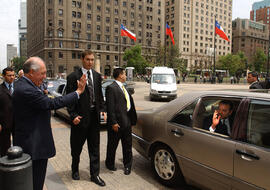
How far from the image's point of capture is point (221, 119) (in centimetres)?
327

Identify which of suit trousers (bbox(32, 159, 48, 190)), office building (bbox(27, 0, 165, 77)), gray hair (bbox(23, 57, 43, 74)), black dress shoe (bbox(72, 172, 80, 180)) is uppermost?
office building (bbox(27, 0, 165, 77))

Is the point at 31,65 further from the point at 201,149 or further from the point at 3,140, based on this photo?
the point at 201,149

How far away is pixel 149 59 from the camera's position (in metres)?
65.6

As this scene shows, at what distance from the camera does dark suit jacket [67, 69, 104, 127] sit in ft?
11.6

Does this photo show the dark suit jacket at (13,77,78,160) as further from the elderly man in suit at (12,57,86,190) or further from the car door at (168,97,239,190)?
the car door at (168,97,239,190)

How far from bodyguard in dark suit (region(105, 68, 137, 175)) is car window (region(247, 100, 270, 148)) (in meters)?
1.96

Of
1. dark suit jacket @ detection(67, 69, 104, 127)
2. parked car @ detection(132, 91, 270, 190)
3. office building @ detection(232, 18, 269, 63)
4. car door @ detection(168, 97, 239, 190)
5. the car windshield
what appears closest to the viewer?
parked car @ detection(132, 91, 270, 190)

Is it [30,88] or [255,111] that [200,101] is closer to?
[255,111]

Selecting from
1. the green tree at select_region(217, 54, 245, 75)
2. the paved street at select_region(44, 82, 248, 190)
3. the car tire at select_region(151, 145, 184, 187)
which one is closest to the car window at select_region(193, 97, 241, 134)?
the car tire at select_region(151, 145, 184, 187)

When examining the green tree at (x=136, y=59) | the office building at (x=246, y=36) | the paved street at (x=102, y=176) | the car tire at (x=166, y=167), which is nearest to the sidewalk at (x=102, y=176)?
the paved street at (x=102, y=176)

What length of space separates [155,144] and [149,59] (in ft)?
206

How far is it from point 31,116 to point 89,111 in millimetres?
1191

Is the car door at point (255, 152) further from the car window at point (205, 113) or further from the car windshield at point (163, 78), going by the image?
the car windshield at point (163, 78)

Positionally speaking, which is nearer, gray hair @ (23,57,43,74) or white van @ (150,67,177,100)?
gray hair @ (23,57,43,74)
